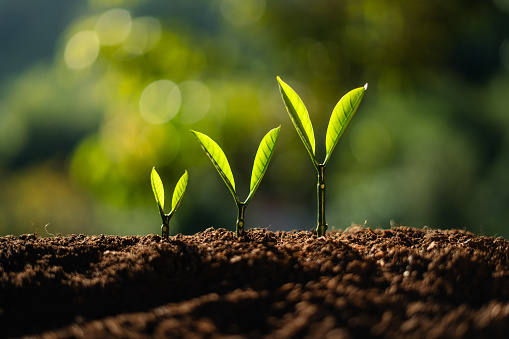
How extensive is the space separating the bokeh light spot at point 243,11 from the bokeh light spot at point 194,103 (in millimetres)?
793

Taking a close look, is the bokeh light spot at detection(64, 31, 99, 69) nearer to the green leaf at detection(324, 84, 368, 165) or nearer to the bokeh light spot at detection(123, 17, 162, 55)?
the bokeh light spot at detection(123, 17, 162, 55)

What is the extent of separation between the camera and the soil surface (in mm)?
665

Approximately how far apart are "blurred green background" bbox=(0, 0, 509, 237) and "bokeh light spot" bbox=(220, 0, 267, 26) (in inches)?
0.5

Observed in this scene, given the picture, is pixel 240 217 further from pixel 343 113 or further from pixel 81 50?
pixel 81 50

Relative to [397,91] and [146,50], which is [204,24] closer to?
[146,50]

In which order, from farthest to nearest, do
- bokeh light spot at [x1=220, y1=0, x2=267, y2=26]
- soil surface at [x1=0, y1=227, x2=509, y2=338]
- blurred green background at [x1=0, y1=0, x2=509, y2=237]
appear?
bokeh light spot at [x1=220, y1=0, x2=267, y2=26], blurred green background at [x1=0, y1=0, x2=509, y2=237], soil surface at [x1=0, y1=227, x2=509, y2=338]

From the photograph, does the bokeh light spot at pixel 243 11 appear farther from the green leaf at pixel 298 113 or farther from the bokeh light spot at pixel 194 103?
the green leaf at pixel 298 113

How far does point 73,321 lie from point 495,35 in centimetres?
421

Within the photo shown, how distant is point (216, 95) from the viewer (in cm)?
356

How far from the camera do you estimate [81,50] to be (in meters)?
3.39

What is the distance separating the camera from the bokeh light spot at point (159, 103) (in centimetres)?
333

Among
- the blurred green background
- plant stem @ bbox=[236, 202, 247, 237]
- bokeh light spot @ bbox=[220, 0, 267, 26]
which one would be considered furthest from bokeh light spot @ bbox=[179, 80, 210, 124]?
plant stem @ bbox=[236, 202, 247, 237]

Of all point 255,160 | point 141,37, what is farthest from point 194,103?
point 255,160

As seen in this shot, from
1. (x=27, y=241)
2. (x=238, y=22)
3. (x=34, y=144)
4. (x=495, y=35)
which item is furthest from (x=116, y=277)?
(x=34, y=144)
